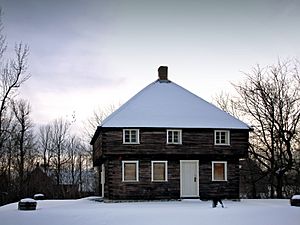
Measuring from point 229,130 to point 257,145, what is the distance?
37.6ft

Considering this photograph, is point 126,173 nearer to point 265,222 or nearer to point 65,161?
point 265,222

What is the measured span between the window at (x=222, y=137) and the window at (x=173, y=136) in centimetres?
277

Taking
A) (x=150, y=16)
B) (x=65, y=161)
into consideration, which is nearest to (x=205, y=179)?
(x=150, y=16)

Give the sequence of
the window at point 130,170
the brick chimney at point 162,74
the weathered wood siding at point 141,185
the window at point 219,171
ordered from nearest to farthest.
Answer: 1. the weathered wood siding at point 141,185
2. the window at point 130,170
3. the window at point 219,171
4. the brick chimney at point 162,74

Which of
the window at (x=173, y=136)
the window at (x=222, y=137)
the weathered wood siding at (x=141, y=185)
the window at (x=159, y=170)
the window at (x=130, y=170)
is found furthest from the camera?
the window at (x=222, y=137)

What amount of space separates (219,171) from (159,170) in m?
4.37

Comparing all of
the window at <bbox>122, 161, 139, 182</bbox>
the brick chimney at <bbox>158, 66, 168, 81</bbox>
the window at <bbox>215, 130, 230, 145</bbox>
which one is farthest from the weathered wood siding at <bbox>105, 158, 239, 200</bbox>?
the brick chimney at <bbox>158, 66, 168, 81</bbox>

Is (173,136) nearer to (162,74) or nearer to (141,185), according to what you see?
(141,185)

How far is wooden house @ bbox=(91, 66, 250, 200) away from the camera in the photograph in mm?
35000

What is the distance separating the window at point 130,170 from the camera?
35.1m

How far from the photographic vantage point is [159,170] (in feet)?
117

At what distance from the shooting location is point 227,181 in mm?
36656

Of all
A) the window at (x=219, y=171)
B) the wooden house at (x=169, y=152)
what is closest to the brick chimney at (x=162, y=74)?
the wooden house at (x=169, y=152)

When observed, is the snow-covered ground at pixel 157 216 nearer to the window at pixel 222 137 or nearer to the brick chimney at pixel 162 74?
the window at pixel 222 137
